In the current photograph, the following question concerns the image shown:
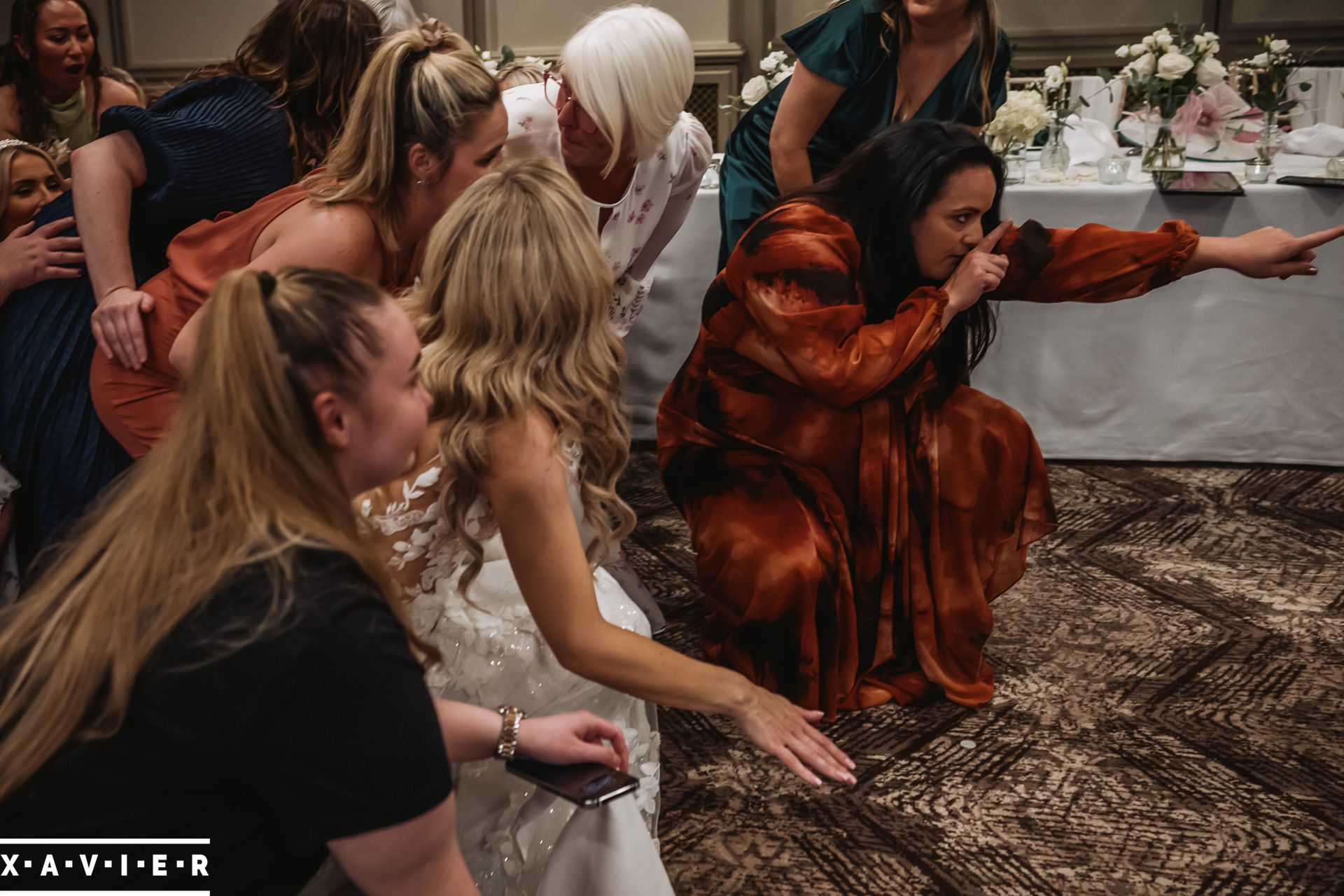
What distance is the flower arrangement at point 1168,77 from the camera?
10.2 feet

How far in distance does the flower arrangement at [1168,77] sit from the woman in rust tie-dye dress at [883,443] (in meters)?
1.12

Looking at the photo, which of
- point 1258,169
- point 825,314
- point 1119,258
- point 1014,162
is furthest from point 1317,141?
point 825,314

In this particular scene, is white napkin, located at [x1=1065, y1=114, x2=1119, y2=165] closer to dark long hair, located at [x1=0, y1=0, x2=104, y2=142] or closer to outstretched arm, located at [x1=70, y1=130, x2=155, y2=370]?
outstretched arm, located at [x1=70, y1=130, x2=155, y2=370]

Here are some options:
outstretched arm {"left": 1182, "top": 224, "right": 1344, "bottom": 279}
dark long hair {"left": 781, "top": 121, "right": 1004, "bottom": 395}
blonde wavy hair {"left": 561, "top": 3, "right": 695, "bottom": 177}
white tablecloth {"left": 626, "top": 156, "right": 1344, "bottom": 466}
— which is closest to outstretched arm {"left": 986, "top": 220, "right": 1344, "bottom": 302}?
outstretched arm {"left": 1182, "top": 224, "right": 1344, "bottom": 279}

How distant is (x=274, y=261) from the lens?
5.61 ft

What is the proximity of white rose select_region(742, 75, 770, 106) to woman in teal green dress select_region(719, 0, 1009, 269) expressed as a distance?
26.5 inches

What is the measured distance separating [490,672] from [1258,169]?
2.57m

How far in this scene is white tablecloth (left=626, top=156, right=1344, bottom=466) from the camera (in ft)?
10.2

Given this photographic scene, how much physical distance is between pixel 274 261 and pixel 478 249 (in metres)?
0.44

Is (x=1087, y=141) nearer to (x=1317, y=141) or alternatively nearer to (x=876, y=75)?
(x=1317, y=141)

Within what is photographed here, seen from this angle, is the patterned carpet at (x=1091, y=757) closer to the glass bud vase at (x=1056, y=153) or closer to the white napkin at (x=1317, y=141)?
the glass bud vase at (x=1056, y=153)

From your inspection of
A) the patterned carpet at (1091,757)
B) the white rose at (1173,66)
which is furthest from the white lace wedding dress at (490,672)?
the white rose at (1173,66)

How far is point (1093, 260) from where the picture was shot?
223 centimetres

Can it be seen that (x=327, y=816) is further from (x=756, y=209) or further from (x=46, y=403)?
(x=756, y=209)
